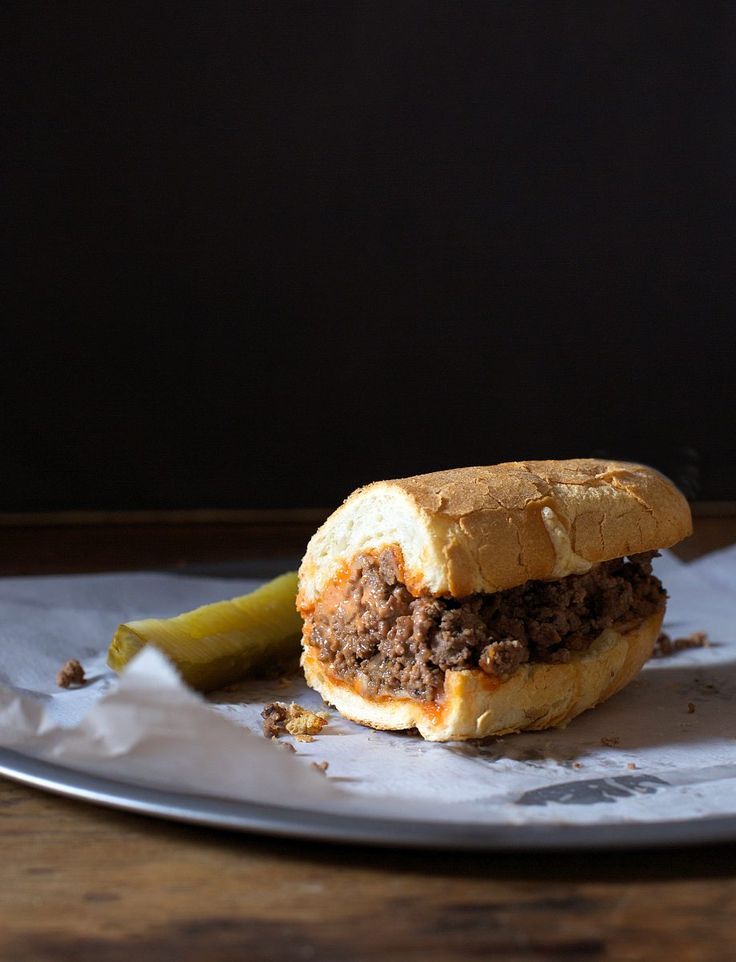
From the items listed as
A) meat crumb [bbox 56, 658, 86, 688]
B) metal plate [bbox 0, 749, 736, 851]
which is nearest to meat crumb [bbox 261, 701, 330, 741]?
meat crumb [bbox 56, 658, 86, 688]

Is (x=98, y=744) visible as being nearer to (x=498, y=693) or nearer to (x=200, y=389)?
(x=498, y=693)

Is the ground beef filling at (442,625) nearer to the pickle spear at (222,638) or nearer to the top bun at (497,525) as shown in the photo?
the top bun at (497,525)

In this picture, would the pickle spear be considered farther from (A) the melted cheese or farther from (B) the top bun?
(A) the melted cheese

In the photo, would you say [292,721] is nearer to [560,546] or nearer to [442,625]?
[442,625]

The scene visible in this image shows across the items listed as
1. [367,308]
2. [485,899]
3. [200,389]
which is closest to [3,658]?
[485,899]

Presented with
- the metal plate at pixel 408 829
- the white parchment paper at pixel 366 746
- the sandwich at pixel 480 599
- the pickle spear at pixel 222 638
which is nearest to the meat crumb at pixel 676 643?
the white parchment paper at pixel 366 746

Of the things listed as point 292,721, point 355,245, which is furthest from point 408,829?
point 355,245
